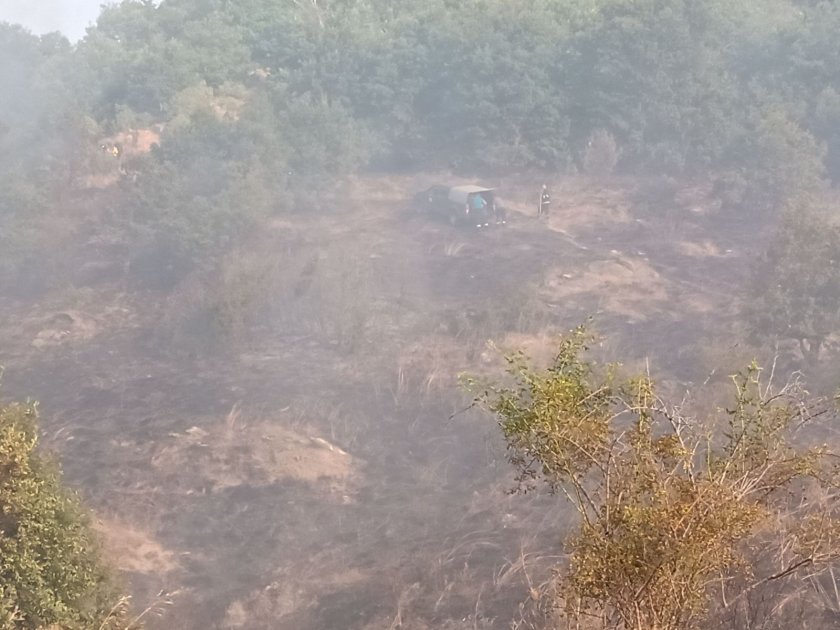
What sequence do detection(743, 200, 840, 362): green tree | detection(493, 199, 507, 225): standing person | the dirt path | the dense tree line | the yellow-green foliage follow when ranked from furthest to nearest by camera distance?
the dense tree line → detection(493, 199, 507, 225): standing person → detection(743, 200, 840, 362): green tree → the dirt path → the yellow-green foliage

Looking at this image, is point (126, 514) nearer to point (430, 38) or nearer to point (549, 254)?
point (549, 254)

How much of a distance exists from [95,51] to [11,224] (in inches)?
630

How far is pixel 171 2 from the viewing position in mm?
41438

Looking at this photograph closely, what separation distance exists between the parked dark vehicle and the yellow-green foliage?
64.0 feet

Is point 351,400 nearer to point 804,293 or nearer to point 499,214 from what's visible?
point 804,293

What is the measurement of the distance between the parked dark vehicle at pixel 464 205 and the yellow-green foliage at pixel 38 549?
19.5m

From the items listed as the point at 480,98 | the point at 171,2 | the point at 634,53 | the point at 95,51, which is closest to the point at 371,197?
the point at 480,98

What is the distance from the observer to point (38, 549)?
321 inches

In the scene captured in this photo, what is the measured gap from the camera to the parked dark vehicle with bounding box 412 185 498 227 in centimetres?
2666

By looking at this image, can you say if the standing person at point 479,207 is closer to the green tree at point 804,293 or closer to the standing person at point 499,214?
the standing person at point 499,214

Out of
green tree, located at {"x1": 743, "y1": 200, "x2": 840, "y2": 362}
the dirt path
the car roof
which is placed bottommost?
the dirt path

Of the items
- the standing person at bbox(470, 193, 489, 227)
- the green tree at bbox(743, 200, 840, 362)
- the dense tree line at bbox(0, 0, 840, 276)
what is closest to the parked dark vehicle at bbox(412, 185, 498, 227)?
the standing person at bbox(470, 193, 489, 227)

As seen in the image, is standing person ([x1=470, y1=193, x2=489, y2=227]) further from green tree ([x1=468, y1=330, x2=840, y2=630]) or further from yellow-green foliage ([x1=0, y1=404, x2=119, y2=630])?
green tree ([x1=468, y1=330, x2=840, y2=630])

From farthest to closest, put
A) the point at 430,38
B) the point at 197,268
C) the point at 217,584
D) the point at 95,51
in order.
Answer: the point at 95,51, the point at 430,38, the point at 197,268, the point at 217,584
